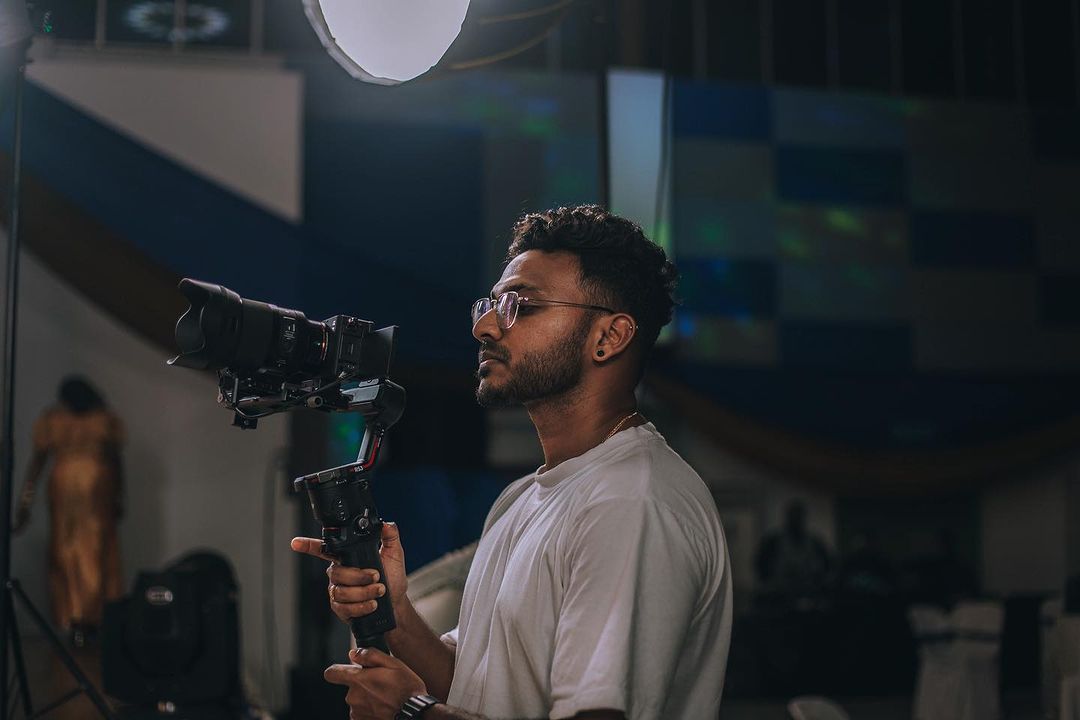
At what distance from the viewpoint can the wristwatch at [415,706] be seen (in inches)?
44.0

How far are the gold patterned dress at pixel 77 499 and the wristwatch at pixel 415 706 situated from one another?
443 centimetres

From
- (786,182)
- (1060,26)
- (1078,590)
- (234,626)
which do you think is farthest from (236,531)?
(1060,26)

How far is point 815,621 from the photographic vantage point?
5812 millimetres

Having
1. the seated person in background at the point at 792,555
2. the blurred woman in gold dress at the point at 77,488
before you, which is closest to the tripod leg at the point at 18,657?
the blurred woman in gold dress at the point at 77,488

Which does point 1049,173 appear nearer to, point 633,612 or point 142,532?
point 142,532

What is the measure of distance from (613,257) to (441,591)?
3.83 ft

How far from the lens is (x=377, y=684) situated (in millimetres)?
1160

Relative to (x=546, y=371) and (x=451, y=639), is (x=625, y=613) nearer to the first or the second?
(x=546, y=371)

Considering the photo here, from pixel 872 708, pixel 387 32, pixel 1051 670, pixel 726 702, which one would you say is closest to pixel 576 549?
pixel 387 32

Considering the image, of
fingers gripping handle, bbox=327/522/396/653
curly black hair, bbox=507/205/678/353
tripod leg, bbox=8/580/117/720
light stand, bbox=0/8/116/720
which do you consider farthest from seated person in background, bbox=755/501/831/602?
fingers gripping handle, bbox=327/522/396/653

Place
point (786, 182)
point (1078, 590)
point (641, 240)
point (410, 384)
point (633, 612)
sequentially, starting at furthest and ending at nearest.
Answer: point (786, 182)
point (410, 384)
point (1078, 590)
point (641, 240)
point (633, 612)

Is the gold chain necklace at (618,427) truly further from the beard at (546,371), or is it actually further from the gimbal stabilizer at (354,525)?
the gimbal stabilizer at (354,525)

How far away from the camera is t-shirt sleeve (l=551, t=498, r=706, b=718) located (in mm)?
1007

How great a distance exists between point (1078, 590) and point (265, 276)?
264 cm
